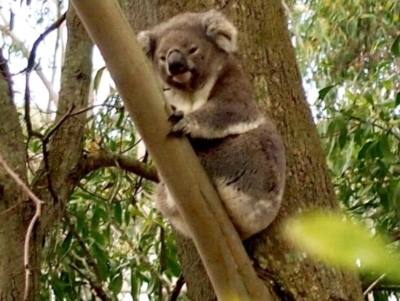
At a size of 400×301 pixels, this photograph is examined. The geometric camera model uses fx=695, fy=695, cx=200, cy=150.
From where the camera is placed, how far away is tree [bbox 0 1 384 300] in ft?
4.59

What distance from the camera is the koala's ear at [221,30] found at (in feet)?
5.28

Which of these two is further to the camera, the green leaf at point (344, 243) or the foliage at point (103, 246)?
the foliage at point (103, 246)

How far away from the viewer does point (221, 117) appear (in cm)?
155

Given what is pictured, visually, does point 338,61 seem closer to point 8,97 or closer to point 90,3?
point 8,97

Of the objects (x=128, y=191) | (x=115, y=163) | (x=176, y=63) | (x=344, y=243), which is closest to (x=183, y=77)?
(x=176, y=63)

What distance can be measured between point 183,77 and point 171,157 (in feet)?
2.34

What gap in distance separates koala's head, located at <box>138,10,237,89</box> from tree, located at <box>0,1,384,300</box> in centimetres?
4

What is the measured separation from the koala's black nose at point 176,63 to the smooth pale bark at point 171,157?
2.04ft

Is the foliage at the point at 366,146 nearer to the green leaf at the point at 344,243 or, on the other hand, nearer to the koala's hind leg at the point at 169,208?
the koala's hind leg at the point at 169,208

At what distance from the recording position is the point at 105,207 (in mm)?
2113

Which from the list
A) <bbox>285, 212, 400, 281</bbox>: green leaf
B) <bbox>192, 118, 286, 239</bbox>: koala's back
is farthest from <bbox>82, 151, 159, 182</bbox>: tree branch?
<bbox>285, 212, 400, 281</bbox>: green leaf

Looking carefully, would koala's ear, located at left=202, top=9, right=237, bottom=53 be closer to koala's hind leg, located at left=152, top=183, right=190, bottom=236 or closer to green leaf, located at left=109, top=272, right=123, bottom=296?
koala's hind leg, located at left=152, top=183, right=190, bottom=236

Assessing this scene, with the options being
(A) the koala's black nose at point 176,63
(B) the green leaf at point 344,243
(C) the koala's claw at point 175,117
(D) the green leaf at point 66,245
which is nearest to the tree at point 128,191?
(D) the green leaf at point 66,245

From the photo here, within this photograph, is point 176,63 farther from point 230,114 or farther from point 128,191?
point 128,191
